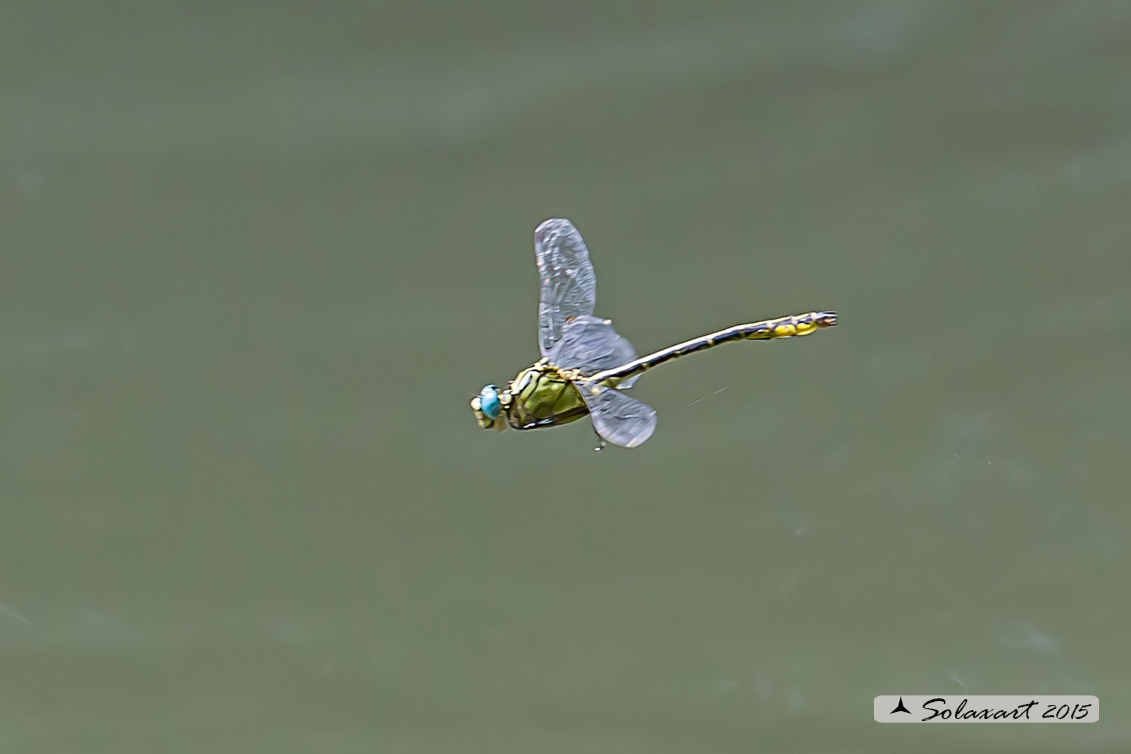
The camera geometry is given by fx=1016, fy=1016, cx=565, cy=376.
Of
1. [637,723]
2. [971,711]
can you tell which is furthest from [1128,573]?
[637,723]

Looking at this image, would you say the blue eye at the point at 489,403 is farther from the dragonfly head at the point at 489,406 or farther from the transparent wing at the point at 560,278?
the transparent wing at the point at 560,278

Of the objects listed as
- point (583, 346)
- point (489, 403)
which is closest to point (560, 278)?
point (583, 346)

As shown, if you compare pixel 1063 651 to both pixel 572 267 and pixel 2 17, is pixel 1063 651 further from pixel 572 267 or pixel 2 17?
pixel 2 17

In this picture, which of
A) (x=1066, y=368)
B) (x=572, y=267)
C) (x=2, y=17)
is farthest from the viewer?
(x=2, y=17)

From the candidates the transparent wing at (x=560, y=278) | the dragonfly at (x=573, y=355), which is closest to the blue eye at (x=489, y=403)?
the dragonfly at (x=573, y=355)

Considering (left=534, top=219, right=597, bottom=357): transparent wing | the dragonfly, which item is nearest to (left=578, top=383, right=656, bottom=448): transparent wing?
the dragonfly

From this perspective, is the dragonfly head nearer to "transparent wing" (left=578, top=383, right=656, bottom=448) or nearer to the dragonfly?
the dragonfly

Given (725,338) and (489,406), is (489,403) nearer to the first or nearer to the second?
(489,406)
